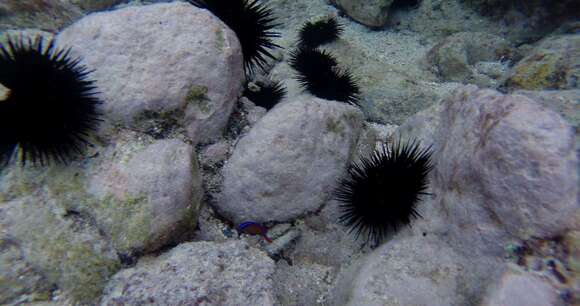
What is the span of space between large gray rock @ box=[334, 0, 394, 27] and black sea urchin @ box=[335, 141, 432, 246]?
5352 millimetres

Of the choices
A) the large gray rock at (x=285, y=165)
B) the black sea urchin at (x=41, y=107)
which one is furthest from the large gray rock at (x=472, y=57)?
the black sea urchin at (x=41, y=107)

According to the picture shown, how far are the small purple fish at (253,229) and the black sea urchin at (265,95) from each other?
1.98 meters

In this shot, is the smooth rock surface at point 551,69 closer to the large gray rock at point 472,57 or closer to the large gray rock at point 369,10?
the large gray rock at point 472,57

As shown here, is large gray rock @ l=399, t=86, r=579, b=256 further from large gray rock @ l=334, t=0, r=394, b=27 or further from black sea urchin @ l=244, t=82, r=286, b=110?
large gray rock @ l=334, t=0, r=394, b=27

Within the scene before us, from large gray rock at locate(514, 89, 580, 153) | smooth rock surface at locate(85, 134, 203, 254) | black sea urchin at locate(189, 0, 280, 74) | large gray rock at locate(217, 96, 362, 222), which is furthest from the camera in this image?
black sea urchin at locate(189, 0, 280, 74)

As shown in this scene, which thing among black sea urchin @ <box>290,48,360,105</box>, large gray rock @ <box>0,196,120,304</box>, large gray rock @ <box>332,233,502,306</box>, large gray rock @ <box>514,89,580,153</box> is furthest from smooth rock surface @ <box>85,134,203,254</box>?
large gray rock @ <box>514,89,580,153</box>

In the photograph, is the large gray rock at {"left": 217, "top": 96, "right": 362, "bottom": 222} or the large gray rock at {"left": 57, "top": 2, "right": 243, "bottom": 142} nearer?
the large gray rock at {"left": 57, "top": 2, "right": 243, "bottom": 142}

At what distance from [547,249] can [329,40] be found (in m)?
5.33

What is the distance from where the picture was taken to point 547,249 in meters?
2.34

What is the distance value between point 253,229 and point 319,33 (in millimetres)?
4508

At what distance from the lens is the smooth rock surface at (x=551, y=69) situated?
425 centimetres

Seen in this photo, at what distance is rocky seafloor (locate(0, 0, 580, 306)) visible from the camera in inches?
95.0

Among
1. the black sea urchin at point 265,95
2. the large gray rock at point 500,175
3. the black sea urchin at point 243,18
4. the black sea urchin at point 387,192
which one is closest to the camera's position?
the large gray rock at point 500,175

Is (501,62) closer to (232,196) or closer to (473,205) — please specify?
(473,205)
